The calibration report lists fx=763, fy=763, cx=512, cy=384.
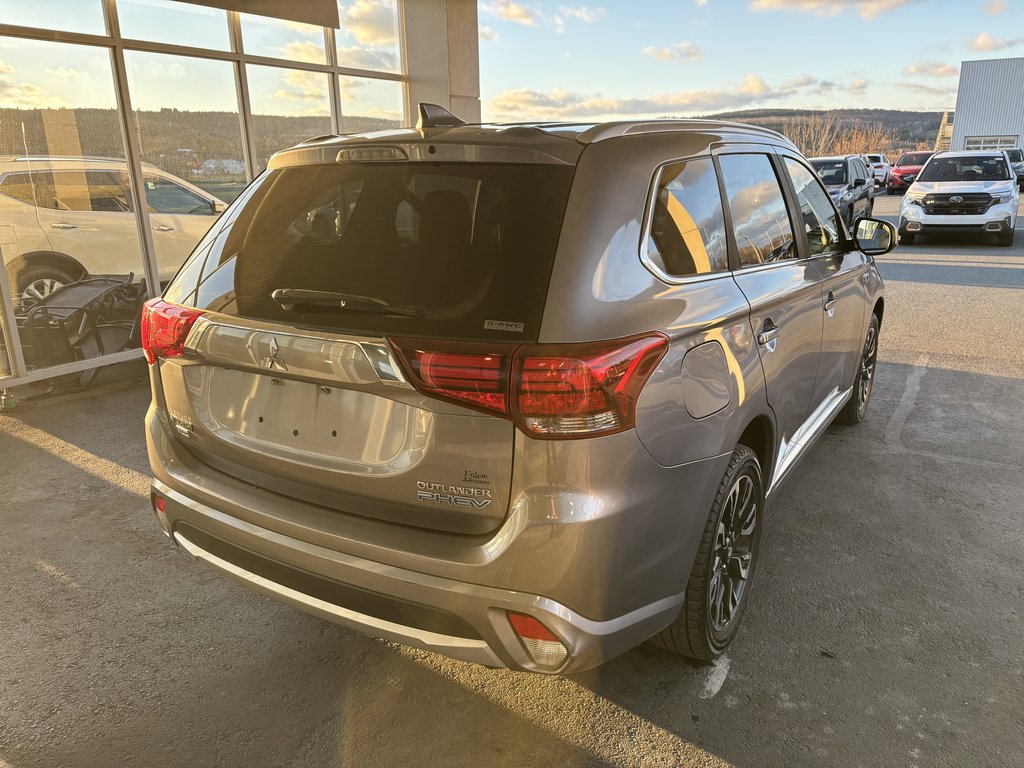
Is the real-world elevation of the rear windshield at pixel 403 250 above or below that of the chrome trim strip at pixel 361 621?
above

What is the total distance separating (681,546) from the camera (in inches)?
89.2

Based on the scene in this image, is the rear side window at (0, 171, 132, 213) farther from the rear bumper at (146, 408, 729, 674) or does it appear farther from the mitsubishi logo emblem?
the mitsubishi logo emblem

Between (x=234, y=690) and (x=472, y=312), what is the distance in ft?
5.56

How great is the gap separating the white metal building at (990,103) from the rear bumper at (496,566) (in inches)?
2303

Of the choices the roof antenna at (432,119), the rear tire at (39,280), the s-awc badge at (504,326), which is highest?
the roof antenna at (432,119)

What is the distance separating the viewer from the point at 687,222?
2439 mm

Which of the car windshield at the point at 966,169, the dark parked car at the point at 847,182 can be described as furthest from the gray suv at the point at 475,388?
the car windshield at the point at 966,169

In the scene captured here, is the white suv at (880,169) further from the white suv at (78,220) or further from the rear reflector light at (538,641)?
the rear reflector light at (538,641)

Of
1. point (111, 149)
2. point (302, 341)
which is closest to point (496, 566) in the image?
point (302, 341)

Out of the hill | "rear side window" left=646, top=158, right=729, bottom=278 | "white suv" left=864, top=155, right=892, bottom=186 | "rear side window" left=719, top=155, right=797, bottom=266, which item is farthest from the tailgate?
the hill

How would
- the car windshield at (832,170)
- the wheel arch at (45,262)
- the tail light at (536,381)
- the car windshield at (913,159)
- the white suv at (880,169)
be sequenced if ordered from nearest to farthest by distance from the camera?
1. the tail light at (536,381)
2. the wheel arch at (45,262)
3. the car windshield at (832,170)
4. the car windshield at (913,159)
5. the white suv at (880,169)

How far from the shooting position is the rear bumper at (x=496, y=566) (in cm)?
195

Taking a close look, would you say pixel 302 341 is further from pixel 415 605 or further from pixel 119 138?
pixel 119 138

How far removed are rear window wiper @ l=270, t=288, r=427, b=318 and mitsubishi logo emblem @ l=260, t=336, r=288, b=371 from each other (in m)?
0.12
